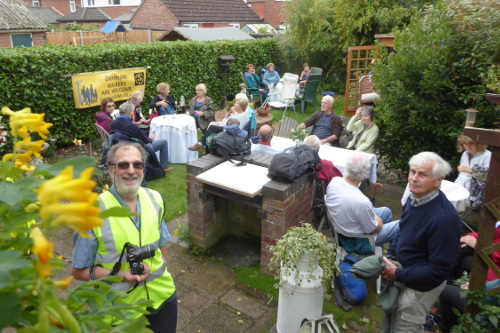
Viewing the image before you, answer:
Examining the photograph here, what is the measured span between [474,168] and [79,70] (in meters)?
7.90

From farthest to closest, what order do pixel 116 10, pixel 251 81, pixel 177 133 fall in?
pixel 116 10 → pixel 251 81 → pixel 177 133

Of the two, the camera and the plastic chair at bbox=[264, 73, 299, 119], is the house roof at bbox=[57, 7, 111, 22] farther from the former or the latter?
the camera

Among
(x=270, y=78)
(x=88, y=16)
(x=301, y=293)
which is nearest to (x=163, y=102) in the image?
(x=270, y=78)

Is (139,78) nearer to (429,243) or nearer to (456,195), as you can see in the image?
(456,195)

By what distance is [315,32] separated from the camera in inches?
605

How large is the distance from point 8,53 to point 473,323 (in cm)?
845

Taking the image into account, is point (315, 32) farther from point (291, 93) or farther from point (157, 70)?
point (157, 70)

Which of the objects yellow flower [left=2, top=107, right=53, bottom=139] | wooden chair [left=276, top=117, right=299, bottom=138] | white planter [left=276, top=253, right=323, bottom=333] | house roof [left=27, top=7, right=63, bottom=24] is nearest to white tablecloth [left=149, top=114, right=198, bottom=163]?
wooden chair [left=276, top=117, right=299, bottom=138]

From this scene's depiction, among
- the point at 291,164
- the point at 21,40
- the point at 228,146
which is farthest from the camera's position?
the point at 21,40

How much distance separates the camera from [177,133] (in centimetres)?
788

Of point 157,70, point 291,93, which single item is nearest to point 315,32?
point 291,93

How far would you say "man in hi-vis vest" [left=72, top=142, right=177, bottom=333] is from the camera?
7.43 ft

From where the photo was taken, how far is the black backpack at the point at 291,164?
418 cm

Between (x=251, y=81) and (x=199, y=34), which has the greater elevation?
(x=199, y=34)
